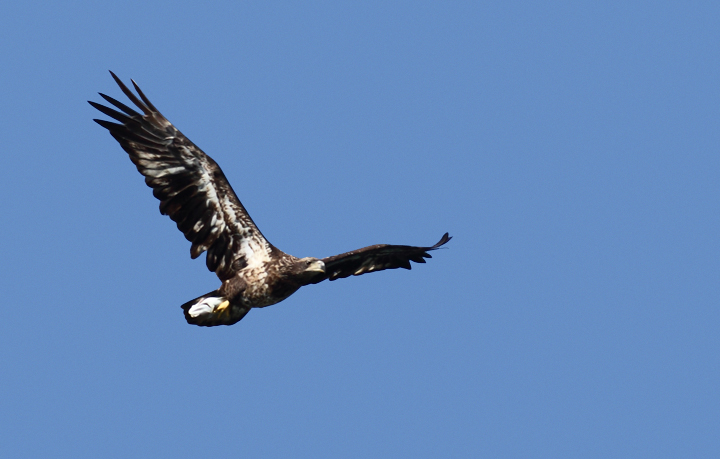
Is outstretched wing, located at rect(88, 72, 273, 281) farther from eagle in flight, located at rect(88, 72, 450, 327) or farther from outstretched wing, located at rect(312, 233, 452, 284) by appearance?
outstretched wing, located at rect(312, 233, 452, 284)

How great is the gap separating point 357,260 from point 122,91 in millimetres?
4637

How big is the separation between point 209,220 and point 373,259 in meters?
2.93

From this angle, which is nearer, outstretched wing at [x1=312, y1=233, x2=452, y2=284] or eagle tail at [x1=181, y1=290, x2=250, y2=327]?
eagle tail at [x1=181, y1=290, x2=250, y2=327]

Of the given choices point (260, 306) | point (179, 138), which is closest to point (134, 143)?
point (179, 138)

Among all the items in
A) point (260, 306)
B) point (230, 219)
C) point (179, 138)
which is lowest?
point (260, 306)

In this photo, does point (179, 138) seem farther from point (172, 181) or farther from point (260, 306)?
point (260, 306)

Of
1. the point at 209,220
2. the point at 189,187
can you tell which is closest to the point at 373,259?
the point at 209,220

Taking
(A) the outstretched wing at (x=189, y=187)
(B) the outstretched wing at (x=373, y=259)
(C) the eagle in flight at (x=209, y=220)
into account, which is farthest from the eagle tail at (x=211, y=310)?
(B) the outstretched wing at (x=373, y=259)

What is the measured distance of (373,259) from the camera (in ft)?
65.7

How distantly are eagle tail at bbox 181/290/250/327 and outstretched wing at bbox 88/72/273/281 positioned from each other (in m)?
0.40

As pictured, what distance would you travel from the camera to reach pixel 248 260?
18.8m

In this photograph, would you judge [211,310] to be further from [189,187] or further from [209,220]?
[189,187]

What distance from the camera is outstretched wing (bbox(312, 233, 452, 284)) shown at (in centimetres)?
1920

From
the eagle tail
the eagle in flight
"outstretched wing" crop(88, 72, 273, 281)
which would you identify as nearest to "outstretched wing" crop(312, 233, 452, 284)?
the eagle in flight
